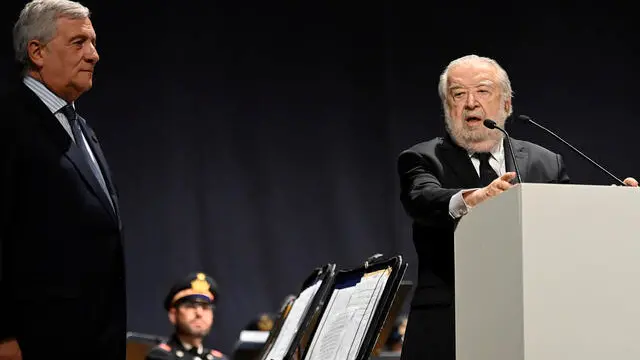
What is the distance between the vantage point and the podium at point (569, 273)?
1.94 meters

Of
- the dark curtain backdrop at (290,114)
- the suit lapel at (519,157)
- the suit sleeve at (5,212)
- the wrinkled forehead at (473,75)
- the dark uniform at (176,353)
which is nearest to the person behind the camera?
the suit sleeve at (5,212)

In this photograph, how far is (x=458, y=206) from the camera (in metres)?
2.34

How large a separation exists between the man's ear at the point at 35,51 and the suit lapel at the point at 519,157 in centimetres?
108

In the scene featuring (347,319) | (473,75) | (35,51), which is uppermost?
(35,51)

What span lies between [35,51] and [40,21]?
0.07 metres

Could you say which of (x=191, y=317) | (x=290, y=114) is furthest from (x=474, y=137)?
(x=290, y=114)

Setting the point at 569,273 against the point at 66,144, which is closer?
the point at 569,273

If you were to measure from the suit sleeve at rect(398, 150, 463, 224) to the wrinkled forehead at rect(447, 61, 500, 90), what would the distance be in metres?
0.21

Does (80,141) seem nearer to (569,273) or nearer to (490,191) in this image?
(490,191)

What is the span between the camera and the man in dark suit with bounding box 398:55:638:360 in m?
2.49

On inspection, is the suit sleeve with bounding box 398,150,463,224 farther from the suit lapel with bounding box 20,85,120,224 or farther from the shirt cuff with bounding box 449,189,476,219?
the suit lapel with bounding box 20,85,120,224

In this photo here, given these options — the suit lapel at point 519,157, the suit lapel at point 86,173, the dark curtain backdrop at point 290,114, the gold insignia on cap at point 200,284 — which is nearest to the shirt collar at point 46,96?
the suit lapel at point 86,173

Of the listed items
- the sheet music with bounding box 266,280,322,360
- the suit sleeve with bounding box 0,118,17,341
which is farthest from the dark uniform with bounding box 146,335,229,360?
the suit sleeve with bounding box 0,118,17,341

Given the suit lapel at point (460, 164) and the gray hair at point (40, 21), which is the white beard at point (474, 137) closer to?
the suit lapel at point (460, 164)
